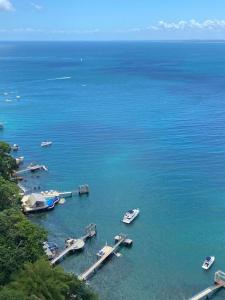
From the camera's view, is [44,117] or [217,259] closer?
[217,259]

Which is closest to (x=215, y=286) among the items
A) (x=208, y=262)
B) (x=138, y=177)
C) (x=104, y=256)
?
(x=208, y=262)

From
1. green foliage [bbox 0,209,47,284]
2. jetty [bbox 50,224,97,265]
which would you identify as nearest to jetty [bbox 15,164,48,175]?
jetty [bbox 50,224,97,265]

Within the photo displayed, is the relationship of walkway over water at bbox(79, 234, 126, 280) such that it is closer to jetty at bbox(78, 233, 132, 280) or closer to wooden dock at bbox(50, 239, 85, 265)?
jetty at bbox(78, 233, 132, 280)

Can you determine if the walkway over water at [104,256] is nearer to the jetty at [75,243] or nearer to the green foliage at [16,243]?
the jetty at [75,243]

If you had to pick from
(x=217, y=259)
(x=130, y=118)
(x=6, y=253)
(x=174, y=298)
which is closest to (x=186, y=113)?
(x=130, y=118)

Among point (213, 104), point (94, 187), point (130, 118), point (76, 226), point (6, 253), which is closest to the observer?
point (6, 253)

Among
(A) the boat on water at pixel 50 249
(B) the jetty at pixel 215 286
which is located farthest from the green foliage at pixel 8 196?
(B) the jetty at pixel 215 286

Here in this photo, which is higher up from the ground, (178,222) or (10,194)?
(10,194)

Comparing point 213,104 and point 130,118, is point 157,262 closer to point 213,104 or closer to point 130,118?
point 130,118
